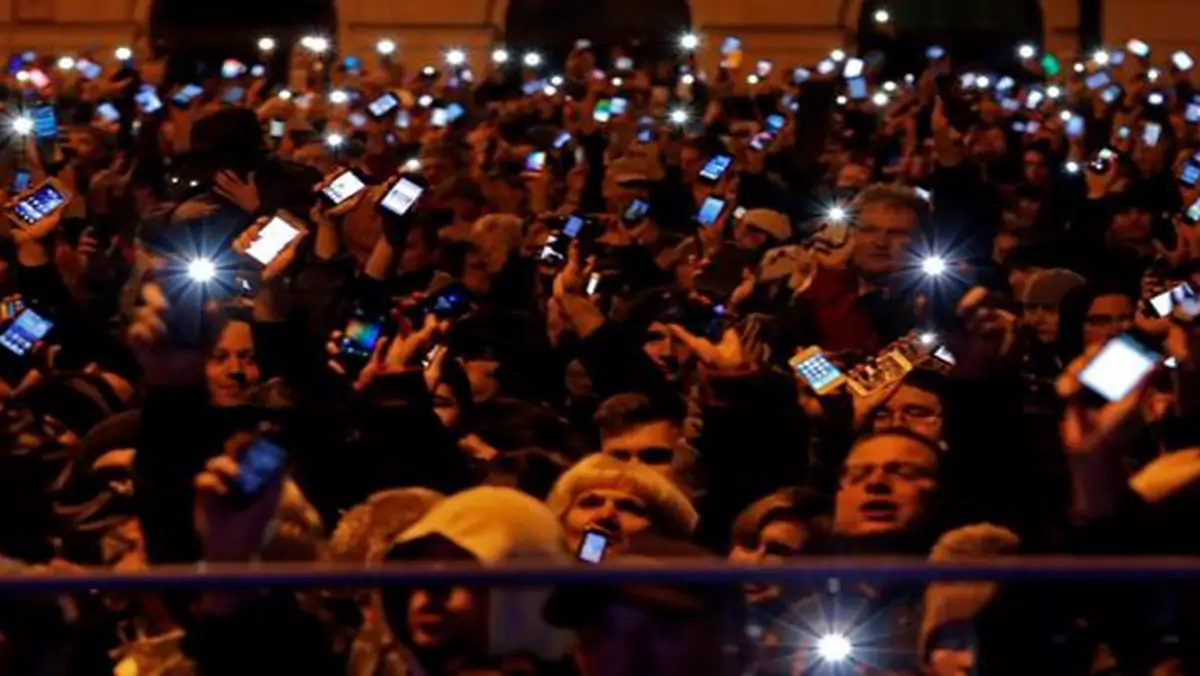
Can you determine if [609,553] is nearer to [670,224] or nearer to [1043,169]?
[670,224]

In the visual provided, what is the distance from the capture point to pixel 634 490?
18.1 ft

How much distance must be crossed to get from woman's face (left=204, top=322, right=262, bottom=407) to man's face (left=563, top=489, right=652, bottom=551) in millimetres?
1588

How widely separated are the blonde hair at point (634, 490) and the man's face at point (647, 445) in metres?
1.23

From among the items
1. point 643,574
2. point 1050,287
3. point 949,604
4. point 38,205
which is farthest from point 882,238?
point 643,574

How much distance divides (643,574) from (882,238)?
5202mm

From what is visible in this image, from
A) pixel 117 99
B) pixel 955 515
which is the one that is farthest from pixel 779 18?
pixel 955 515

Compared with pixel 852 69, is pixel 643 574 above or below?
below

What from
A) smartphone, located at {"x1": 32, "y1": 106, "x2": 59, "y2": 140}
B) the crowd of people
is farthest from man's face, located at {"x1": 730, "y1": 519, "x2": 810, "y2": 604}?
smartphone, located at {"x1": 32, "y1": 106, "x2": 59, "y2": 140}

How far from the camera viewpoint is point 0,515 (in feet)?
21.7

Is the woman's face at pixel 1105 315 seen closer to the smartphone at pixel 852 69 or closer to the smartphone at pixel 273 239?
the smartphone at pixel 273 239

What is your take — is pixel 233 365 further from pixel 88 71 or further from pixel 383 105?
pixel 88 71

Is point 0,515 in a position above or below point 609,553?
above

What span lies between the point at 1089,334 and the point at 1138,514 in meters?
3.53

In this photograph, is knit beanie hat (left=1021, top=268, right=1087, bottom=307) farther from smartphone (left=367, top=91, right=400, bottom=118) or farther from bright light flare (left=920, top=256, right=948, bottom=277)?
smartphone (left=367, top=91, right=400, bottom=118)
